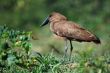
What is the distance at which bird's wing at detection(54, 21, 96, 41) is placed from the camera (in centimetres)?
1042

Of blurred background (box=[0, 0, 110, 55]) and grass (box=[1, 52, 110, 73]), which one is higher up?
blurred background (box=[0, 0, 110, 55])

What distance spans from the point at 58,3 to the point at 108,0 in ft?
5.14

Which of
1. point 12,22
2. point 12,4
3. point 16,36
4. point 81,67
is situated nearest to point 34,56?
point 16,36

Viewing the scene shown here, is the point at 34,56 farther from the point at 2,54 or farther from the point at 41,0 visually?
the point at 41,0

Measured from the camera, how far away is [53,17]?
11.4 m

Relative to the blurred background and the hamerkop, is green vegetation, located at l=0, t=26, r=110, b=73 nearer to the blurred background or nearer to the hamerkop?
the hamerkop

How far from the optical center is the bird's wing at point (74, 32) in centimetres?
1042

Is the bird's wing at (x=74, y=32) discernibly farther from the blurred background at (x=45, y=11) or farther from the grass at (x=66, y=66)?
the blurred background at (x=45, y=11)

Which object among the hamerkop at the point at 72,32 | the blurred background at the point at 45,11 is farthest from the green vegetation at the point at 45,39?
the hamerkop at the point at 72,32

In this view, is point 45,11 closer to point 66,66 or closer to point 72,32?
point 72,32

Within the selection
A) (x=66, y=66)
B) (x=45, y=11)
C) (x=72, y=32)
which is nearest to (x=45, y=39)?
(x=45, y=11)

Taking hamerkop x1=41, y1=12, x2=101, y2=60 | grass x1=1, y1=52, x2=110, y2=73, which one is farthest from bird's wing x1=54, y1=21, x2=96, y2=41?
grass x1=1, y1=52, x2=110, y2=73

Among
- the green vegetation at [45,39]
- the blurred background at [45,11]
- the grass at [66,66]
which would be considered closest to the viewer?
the grass at [66,66]

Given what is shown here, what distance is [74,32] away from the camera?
10.5 metres
